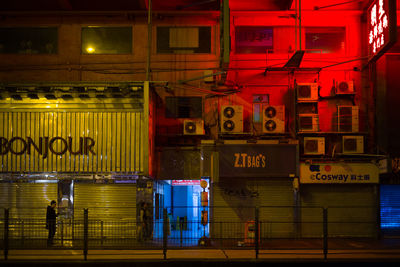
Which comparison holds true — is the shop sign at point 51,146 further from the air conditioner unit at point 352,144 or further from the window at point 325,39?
the window at point 325,39

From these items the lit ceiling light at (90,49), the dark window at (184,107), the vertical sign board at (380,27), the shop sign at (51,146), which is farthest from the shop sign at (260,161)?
the lit ceiling light at (90,49)

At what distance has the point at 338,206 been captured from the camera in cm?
2009

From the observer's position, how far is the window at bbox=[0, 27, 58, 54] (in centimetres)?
2108

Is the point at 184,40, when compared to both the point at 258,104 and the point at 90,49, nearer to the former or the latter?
the point at 90,49

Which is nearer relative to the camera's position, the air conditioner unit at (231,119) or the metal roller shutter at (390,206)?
the air conditioner unit at (231,119)

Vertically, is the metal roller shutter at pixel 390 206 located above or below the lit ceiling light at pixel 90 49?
below

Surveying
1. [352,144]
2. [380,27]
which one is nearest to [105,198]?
[352,144]

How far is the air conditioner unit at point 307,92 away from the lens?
65.8 feet

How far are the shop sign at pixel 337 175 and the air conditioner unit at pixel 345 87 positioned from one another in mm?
3249

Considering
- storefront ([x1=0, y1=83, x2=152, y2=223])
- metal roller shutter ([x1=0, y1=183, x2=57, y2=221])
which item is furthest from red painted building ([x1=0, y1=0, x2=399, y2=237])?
storefront ([x1=0, y1=83, x2=152, y2=223])

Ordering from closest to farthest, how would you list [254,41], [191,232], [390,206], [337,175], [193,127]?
[191,232]
[337,175]
[193,127]
[390,206]
[254,41]

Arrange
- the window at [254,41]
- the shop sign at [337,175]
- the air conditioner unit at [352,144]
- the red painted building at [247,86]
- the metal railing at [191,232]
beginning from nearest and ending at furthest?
the metal railing at [191,232] → the shop sign at [337,175] → the red painted building at [247,86] → the air conditioner unit at [352,144] → the window at [254,41]

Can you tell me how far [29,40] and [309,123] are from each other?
12956 mm

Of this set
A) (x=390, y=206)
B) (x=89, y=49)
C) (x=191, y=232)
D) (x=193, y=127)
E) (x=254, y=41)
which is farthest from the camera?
(x=254, y=41)
